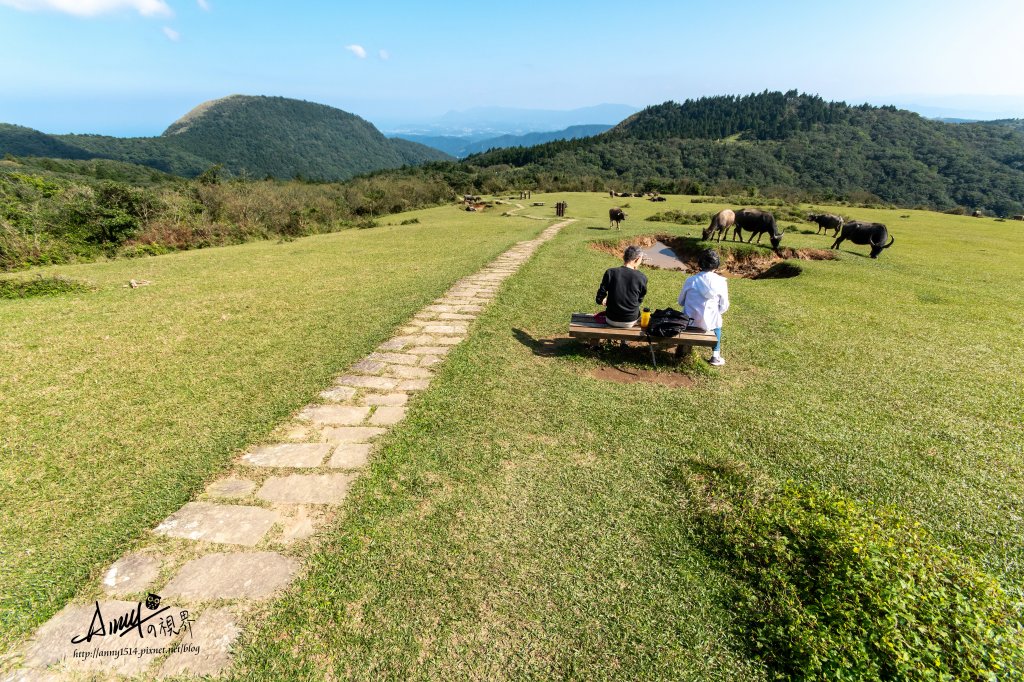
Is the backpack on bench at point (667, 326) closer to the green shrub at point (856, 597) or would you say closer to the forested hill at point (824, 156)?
the green shrub at point (856, 597)

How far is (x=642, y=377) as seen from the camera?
6.16 meters

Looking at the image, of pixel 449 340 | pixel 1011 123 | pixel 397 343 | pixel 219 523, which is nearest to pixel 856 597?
pixel 219 523

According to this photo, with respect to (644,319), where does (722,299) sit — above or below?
above

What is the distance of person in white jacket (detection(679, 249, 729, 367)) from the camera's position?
6.23m

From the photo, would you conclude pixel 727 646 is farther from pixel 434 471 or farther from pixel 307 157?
pixel 307 157

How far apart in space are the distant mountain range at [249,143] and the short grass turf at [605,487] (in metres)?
130

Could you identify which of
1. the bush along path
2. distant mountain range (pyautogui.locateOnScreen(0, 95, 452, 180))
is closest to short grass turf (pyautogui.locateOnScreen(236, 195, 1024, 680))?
the bush along path

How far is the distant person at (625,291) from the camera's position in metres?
6.27

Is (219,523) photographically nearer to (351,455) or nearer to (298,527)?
(298,527)

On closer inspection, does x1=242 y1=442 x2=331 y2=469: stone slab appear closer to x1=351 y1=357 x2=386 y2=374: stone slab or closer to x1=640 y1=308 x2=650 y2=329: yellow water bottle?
x1=351 y1=357 x2=386 y2=374: stone slab

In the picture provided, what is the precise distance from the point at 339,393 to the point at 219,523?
2.21 meters

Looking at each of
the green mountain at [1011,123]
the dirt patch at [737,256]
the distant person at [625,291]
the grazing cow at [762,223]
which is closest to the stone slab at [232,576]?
the distant person at [625,291]

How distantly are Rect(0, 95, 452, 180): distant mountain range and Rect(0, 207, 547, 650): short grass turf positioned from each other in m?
123

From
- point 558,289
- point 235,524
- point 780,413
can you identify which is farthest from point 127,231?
point 780,413
